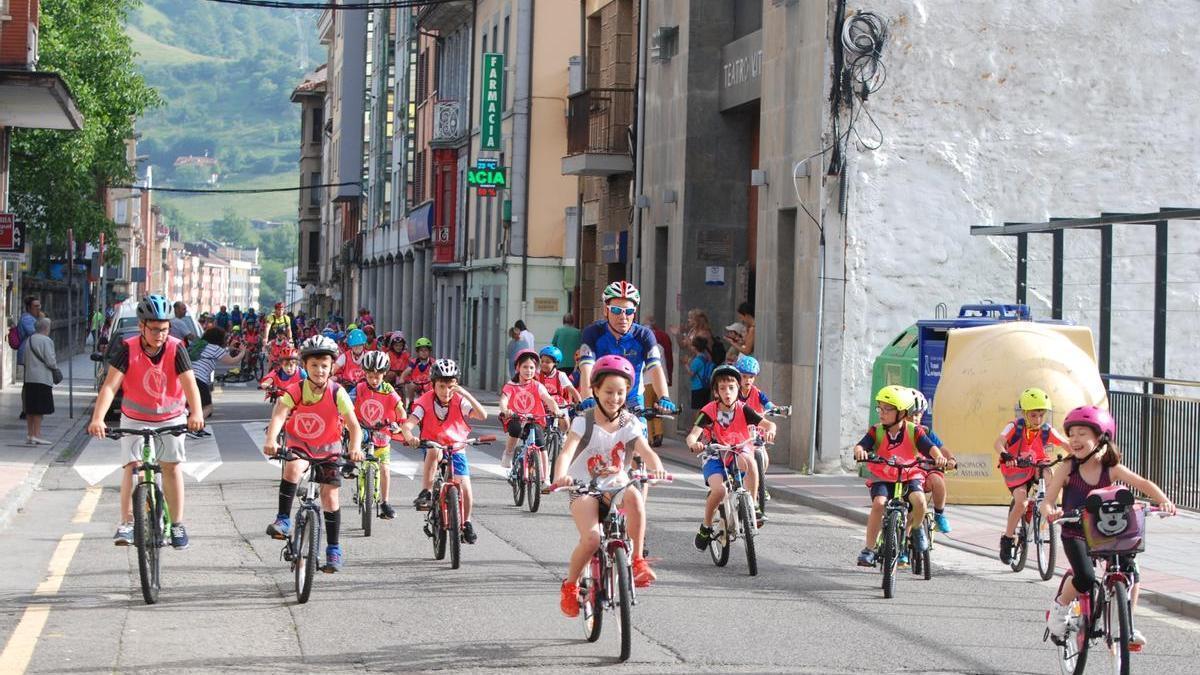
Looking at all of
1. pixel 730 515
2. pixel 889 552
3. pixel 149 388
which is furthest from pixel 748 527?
pixel 149 388

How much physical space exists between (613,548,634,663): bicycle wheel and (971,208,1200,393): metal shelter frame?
9.08m

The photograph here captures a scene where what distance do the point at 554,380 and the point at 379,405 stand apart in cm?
251

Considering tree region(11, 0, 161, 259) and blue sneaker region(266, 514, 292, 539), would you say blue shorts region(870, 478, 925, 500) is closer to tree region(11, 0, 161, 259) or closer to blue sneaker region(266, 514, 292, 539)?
blue sneaker region(266, 514, 292, 539)

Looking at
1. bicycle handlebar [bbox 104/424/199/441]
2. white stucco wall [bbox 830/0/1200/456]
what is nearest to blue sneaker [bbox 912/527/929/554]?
bicycle handlebar [bbox 104/424/199/441]

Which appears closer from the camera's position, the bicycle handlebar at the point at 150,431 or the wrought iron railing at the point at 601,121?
the bicycle handlebar at the point at 150,431

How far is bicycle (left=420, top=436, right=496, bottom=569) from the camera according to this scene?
41.4 ft

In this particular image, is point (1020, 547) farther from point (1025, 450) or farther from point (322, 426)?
point (322, 426)

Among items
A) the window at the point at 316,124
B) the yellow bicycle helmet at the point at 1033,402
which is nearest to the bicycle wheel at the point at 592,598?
the yellow bicycle helmet at the point at 1033,402

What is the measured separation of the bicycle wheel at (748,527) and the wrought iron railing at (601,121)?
21.4m

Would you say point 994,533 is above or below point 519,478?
below

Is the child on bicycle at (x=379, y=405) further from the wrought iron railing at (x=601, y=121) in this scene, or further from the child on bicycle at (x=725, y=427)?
the wrought iron railing at (x=601, y=121)

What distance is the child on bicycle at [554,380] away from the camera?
17453 millimetres

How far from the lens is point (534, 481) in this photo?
54.2 ft

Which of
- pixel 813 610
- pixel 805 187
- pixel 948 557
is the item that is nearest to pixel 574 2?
pixel 805 187
